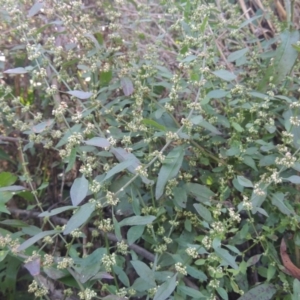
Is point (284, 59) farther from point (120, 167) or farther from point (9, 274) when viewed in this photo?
point (9, 274)

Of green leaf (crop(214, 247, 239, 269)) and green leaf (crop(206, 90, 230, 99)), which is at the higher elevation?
green leaf (crop(206, 90, 230, 99))

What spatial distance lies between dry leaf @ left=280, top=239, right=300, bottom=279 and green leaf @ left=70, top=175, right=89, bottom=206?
524mm

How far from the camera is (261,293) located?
3.79ft

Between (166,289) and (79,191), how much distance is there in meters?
0.27

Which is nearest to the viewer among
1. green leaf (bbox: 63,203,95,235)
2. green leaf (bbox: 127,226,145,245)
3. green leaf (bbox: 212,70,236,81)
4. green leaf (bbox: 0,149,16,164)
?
green leaf (bbox: 63,203,95,235)

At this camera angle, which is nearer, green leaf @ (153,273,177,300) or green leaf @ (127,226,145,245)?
green leaf @ (153,273,177,300)

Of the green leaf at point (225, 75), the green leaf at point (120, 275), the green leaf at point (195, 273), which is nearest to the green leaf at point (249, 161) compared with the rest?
the green leaf at point (225, 75)

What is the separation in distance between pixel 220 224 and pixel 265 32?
102cm

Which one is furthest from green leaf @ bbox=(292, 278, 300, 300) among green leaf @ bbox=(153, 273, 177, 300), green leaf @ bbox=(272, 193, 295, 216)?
green leaf @ bbox=(153, 273, 177, 300)

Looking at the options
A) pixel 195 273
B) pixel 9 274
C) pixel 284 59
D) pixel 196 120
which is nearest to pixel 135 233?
pixel 195 273

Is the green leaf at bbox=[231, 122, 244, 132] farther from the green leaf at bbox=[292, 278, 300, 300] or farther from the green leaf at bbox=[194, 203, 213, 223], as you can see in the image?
the green leaf at bbox=[292, 278, 300, 300]

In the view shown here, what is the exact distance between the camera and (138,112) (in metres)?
1.30

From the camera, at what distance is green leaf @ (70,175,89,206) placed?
993mm

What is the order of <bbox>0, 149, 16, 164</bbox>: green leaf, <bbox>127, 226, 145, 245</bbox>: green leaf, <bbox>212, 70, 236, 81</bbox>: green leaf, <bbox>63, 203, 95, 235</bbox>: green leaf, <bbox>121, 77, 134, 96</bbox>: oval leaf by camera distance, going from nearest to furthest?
1. <bbox>63, 203, 95, 235</bbox>: green leaf
2. <bbox>127, 226, 145, 245</bbox>: green leaf
3. <bbox>212, 70, 236, 81</bbox>: green leaf
4. <bbox>121, 77, 134, 96</bbox>: oval leaf
5. <bbox>0, 149, 16, 164</bbox>: green leaf
